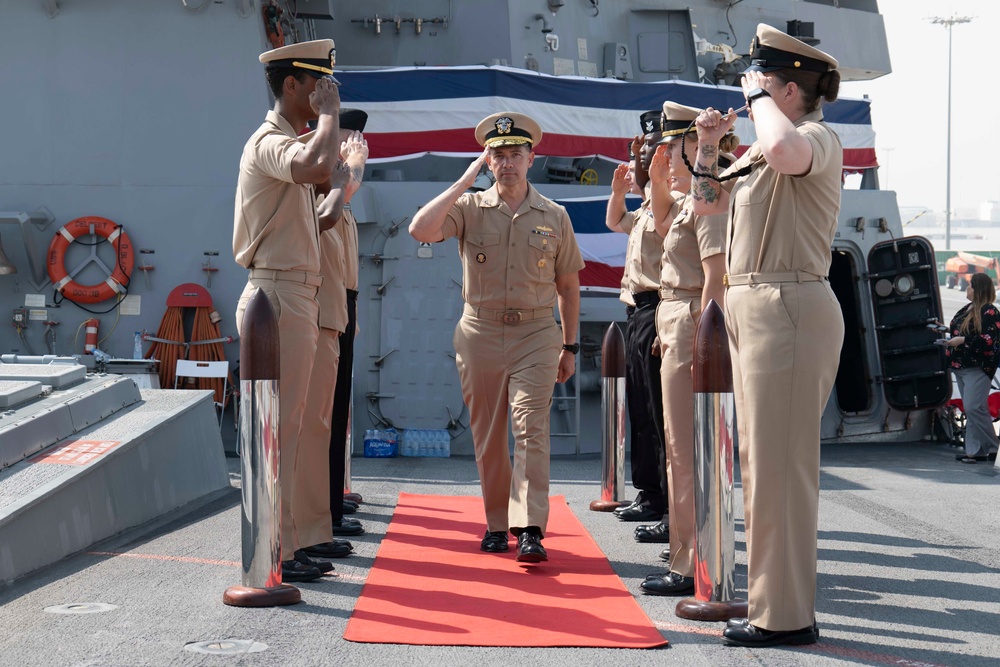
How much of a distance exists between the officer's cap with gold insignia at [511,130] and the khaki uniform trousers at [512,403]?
810 mm

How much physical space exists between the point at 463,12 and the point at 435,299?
129 inches

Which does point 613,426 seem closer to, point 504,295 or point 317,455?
point 504,295

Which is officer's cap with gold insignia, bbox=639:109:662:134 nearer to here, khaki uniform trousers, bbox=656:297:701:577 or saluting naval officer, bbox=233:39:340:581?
khaki uniform trousers, bbox=656:297:701:577

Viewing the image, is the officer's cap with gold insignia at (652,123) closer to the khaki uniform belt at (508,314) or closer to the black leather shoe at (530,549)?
the khaki uniform belt at (508,314)

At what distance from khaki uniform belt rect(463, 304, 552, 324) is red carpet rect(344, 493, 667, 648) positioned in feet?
3.51

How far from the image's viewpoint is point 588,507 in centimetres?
655

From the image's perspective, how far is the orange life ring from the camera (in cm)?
876

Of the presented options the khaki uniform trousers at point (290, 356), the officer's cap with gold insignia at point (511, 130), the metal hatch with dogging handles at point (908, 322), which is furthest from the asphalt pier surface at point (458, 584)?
the metal hatch with dogging handles at point (908, 322)

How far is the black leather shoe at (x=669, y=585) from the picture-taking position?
13.8ft

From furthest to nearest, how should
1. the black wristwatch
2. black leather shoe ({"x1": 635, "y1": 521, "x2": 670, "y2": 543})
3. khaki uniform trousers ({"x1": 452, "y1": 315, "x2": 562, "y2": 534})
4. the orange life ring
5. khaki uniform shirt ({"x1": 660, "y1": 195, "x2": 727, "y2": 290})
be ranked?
the orange life ring → black leather shoe ({"x1": 635, "y1": 521, "x2": 670, "y2": 543}) → khaki uniform trousers ({"x1": 452, "y1": 315, "x2": 562, "y2": 534}) → khaki uniform shirt ({"x1": 660, "y1": 195, "x2": 727, "y2": 290}) → the black wristwatch

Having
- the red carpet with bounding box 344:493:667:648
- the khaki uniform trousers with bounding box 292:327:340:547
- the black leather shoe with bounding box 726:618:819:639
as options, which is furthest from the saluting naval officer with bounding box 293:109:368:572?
the black leather shoe with bounding box 726:618:819:639

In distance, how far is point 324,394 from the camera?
4.98 m

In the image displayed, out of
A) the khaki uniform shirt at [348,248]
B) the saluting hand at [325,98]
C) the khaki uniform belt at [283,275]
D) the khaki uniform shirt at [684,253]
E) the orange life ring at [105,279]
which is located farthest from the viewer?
the orange life ring at [105,279]

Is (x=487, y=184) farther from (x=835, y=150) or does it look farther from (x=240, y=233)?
(x=835, y=150)
